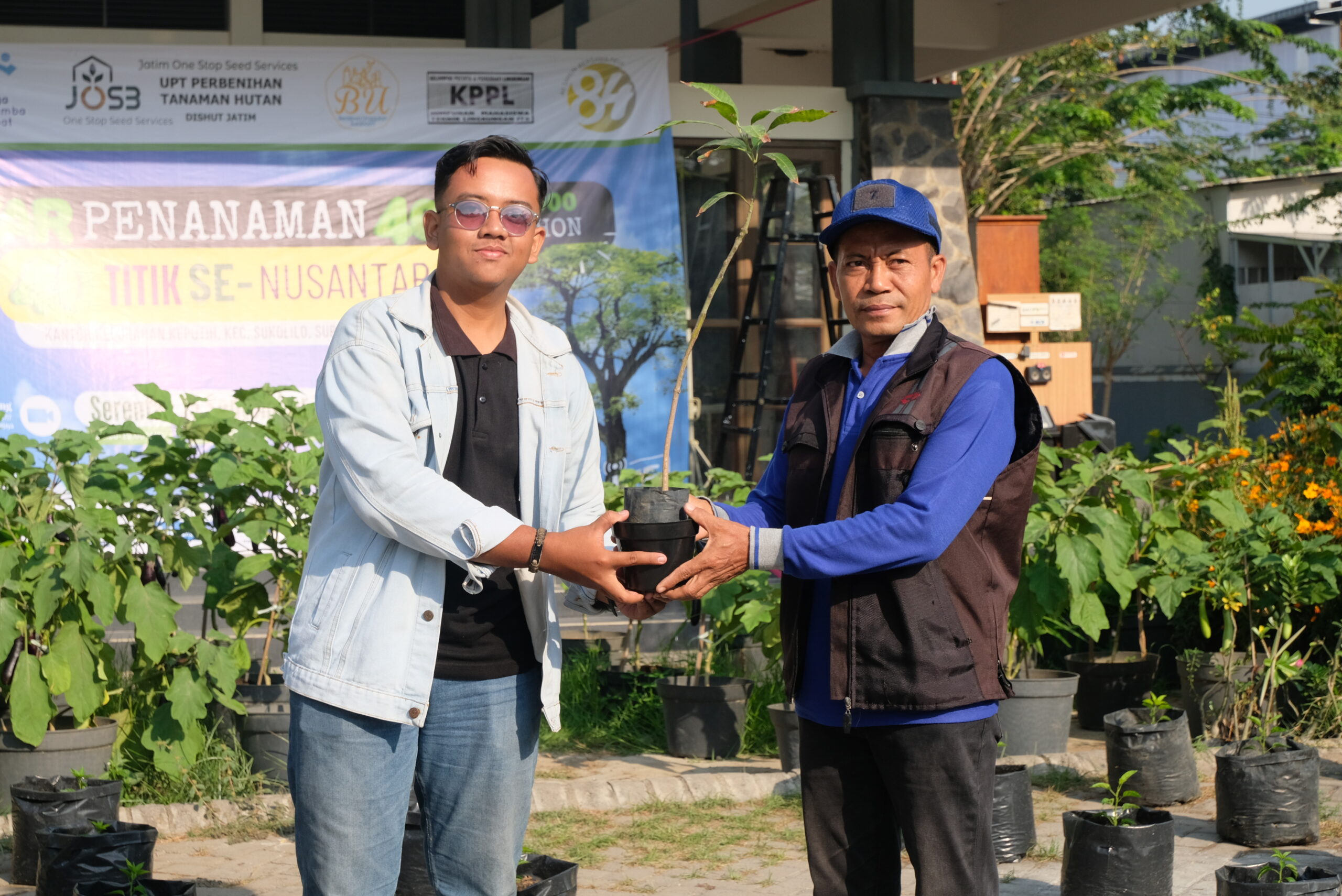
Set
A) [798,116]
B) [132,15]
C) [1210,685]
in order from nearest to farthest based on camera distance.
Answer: [798,116] → [1210,685] → [132,15]

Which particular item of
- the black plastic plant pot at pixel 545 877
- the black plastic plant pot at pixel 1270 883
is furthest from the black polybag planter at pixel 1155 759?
the black plastic plant pot at pixel 545 877

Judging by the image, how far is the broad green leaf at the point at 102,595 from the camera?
398 cm

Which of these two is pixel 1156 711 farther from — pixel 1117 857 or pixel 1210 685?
pixel 1117 857

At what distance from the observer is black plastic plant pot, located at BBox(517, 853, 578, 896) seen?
10.1 ft

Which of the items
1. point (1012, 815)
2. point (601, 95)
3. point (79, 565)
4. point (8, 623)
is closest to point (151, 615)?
point (79, 565)

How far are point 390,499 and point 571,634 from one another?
4.37 meters

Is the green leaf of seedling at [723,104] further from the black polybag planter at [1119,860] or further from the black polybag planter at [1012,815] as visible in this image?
the black polybag planter at [1012,815]

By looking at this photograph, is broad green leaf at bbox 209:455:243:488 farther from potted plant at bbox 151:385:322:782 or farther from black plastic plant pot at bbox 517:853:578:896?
black plastic plant pot at bbox 517:853:578:896

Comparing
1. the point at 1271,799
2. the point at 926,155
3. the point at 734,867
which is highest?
the point at 926,155

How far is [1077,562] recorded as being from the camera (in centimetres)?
454

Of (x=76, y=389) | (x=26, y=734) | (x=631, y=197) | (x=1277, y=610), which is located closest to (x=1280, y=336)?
(x=1277, y=610)

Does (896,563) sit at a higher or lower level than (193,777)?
higher

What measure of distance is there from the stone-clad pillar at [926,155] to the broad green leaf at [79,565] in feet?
18.1

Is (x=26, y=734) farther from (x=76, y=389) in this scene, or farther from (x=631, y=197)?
(x=631, y=197)
